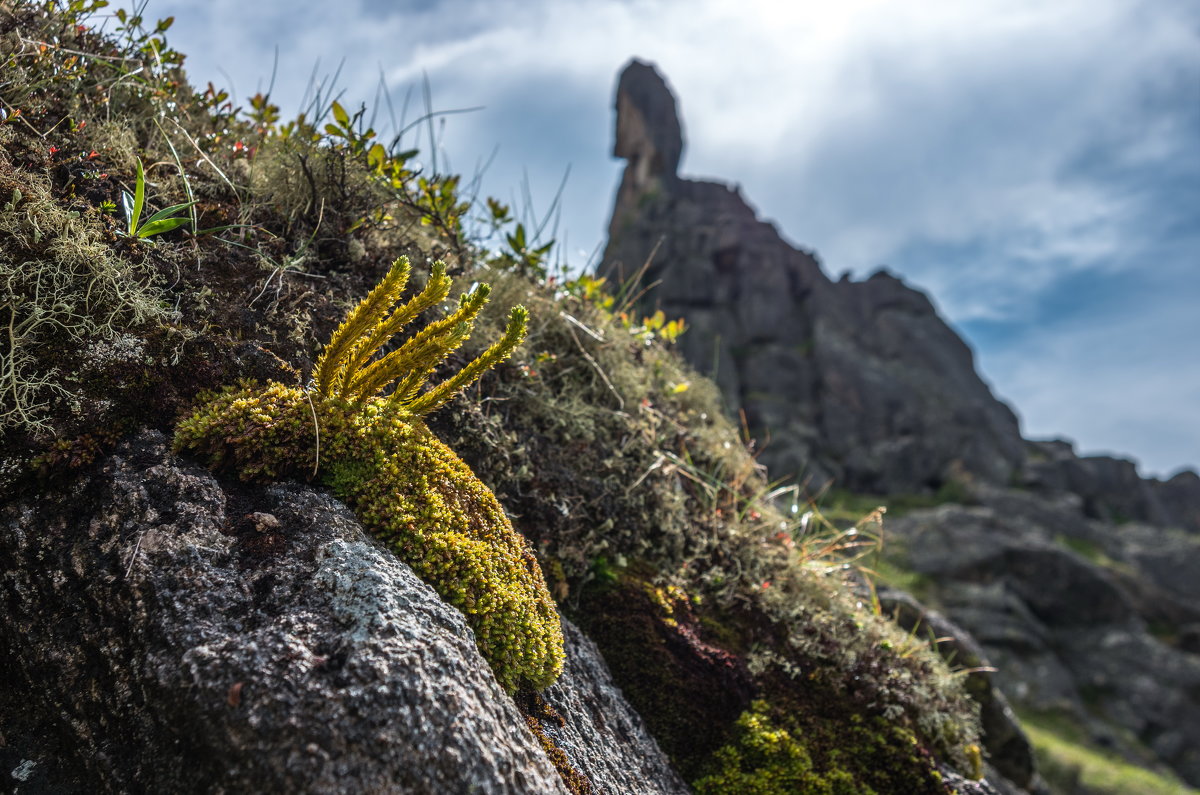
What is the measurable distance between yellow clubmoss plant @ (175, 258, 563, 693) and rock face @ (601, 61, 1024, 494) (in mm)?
45060

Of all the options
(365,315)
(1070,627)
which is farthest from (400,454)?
(1070,627)

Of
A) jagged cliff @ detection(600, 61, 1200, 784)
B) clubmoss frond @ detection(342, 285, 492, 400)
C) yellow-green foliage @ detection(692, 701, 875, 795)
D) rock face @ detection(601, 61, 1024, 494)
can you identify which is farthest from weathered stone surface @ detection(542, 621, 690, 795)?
rock face @ detection(601, 61, 1024, 494)

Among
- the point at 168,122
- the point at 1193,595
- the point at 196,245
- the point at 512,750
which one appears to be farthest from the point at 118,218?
the point at 1193,595

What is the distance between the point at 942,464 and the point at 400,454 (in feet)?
202

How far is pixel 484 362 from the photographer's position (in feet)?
8.89

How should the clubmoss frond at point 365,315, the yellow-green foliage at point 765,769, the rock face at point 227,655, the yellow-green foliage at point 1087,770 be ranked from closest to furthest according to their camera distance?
the rock face at point 227,655
the clubmoss frond at point 365,315
the yellow-green foliage at point 765,769
the yellow-green foliage at point 1087,770

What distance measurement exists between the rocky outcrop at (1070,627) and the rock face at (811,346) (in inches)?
725

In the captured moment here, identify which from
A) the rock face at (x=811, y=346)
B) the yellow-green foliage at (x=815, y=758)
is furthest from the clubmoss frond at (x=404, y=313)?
the rock face at (x=811, y=346)

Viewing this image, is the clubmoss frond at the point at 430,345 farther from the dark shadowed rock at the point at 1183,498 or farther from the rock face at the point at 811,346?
the dark shadowed rock at the point at 1183,498

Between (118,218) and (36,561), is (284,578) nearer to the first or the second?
(36,561)

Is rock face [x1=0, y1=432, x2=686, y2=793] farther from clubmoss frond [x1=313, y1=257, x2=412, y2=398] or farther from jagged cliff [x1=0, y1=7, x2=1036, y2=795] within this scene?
clubmoss frond [x1=313, y1=257, x2=412, y2=398]

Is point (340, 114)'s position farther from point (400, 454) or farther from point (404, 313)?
point (400, 454)

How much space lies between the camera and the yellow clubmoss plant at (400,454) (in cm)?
251

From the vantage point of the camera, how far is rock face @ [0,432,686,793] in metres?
1.88
